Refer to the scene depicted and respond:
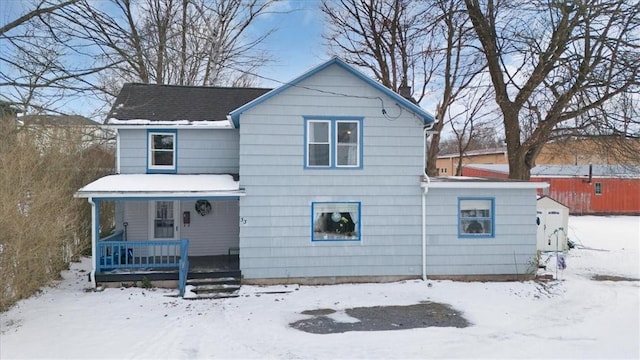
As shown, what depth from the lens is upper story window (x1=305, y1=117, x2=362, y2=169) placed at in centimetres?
1049

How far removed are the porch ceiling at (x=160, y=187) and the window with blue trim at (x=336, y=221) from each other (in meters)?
2.10

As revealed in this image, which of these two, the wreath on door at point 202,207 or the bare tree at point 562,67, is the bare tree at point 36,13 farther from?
the bare tree at point 562,67

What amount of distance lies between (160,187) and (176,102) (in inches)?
150

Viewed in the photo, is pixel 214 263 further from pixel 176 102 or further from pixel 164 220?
pixel 176 102

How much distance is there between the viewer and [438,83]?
2364 centimetres

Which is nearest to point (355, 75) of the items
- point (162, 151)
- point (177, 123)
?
point (177, 123)

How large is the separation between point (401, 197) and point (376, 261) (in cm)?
182

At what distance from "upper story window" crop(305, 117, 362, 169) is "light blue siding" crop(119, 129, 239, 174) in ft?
8.58

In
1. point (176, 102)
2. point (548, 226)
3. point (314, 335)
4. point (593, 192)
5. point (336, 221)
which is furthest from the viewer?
point (593, 192)

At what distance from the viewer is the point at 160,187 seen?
10.0m

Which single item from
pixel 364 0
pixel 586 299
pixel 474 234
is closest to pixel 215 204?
pixel 474 234

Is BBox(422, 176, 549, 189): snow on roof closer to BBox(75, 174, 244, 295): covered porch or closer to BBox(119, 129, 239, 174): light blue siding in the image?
BBox(75, 174, 244, 295): covered porch

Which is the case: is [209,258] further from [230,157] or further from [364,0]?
[364,0]

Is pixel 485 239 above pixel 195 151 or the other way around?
the other way around
